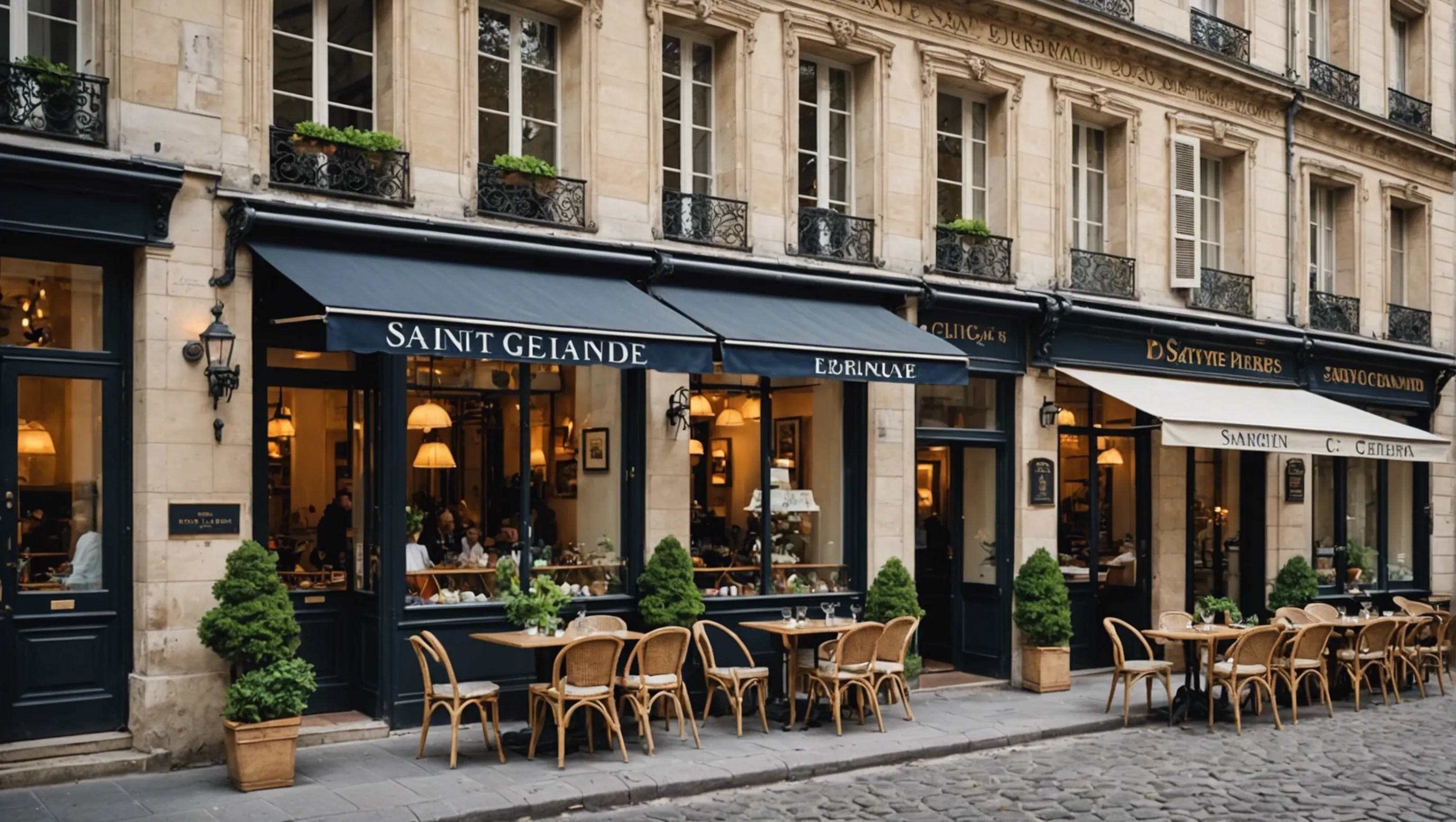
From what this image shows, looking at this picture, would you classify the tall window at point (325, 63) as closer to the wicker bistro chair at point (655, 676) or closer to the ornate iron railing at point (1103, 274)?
the wicker bistro chair at point (655, 676)

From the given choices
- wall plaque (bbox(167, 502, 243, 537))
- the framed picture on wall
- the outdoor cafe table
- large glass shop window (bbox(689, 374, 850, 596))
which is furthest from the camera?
large glass shop window (bbox(689, 374, 850, 596))

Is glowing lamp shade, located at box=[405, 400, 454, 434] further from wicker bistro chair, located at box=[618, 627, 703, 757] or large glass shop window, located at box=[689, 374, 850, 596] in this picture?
wicker bistro chair, located at box=[618, 627, 703, 757]

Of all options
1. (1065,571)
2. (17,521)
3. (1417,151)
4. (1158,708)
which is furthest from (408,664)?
(1417,151)

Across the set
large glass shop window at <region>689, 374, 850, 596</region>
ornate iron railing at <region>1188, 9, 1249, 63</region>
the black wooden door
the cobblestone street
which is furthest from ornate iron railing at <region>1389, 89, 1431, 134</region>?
the black wooden door

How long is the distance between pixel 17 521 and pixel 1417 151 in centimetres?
1834

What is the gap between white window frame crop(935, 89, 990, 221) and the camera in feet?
46.5

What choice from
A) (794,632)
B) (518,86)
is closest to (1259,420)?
(794,632)

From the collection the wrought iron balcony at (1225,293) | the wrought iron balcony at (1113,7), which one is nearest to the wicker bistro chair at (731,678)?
the wrought iron balcony at (1225,293)

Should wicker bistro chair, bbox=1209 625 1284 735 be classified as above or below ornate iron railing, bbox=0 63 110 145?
below

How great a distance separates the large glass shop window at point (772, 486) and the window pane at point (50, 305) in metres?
4.86

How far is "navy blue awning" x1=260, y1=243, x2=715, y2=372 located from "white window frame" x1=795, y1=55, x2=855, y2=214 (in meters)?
2.82

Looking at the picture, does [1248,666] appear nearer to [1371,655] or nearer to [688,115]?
[1371,655]

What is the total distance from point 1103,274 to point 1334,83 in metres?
5.64

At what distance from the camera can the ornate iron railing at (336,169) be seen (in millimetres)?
9820
